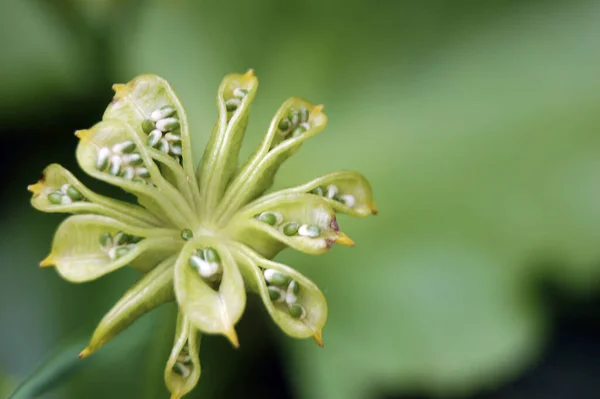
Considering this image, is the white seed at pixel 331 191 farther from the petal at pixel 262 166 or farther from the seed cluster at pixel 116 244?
the seed cluster at pixel 116 244

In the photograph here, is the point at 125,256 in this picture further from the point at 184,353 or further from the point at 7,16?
the point at 7,16

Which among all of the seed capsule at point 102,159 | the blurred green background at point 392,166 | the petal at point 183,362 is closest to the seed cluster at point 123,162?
the seed capsule at point 102,159

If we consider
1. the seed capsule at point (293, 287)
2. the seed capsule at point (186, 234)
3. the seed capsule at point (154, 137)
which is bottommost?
the seed capsule at point (293, 287)

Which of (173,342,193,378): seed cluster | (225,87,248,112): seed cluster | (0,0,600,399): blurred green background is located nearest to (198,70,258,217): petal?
(225,87,248,112): seed cluster

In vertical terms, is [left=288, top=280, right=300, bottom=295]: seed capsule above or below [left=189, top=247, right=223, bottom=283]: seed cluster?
below

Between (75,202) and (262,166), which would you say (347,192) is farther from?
(75,202)

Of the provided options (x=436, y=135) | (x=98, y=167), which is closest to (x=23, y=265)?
(x=98, y=167)

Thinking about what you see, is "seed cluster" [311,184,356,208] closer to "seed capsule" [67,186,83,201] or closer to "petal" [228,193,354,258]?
"petal" [228,193,354,258]
